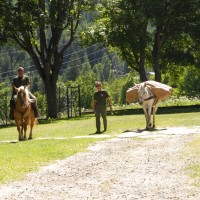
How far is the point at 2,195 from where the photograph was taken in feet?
30.7

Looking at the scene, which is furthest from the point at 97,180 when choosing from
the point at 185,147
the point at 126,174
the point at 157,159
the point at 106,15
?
the point at 106,15

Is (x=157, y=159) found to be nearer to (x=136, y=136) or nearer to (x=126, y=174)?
(x=126, y=174)

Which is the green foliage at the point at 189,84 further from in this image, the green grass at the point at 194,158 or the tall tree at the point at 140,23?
the green grass at the point at 194,158

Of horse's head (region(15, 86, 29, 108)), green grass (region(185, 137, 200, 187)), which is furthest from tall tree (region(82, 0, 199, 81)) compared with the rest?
green grass (region(185, 137, 200, 187))

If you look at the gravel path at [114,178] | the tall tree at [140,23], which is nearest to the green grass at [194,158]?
the gravel path at [114,178]

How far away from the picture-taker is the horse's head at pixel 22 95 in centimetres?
1972

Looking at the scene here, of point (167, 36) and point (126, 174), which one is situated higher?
point (167, 36)

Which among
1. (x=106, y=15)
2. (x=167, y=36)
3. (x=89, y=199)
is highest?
(x=106, y=15)

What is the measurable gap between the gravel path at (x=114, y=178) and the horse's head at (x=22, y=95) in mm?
5567

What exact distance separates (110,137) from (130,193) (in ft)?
33.7

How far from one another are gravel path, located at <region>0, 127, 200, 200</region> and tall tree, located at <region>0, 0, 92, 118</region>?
2451 centimetres

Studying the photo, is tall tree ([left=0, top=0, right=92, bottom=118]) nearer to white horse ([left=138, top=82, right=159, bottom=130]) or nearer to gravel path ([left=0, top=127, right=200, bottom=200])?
white horse ([left=138, top=82, right=159, bottom=130])

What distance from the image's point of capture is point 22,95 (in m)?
19.8

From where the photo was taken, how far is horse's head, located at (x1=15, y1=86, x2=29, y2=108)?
64.7 ft
